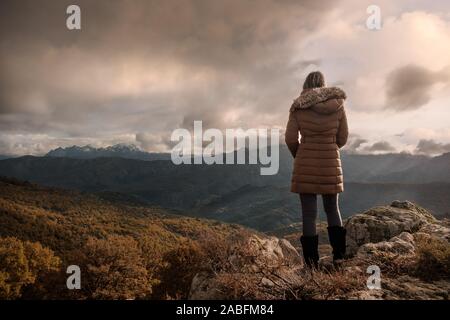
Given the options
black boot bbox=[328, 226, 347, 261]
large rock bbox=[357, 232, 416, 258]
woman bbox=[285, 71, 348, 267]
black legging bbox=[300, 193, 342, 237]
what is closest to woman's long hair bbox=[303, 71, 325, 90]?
woman bbox=[285, 71, 348, 267]

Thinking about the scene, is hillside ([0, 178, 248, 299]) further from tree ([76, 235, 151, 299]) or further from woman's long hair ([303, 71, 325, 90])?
woman's long hair ([303, 71, 325, 90])

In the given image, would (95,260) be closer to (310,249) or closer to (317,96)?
(310,249)

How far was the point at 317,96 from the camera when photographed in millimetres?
7250

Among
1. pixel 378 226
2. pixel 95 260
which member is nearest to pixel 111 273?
pixel 95 260

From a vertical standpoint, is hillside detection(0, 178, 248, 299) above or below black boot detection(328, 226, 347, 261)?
below

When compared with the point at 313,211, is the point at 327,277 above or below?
below

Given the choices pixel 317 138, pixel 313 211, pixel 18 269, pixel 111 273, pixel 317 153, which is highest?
pixel 317 138

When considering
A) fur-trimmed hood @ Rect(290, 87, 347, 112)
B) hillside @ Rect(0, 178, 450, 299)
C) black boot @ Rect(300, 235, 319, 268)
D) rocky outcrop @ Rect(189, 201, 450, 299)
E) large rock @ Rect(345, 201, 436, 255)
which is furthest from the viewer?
large rock @ Rect(345, 201, 436, 255)

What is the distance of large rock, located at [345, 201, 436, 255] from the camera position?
10312mm

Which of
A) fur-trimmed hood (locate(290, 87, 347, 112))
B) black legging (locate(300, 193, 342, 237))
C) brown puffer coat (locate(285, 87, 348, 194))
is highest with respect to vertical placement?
fur-trimmed hood (locate(290, 87, 347, 112))

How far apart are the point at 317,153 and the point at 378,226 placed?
473cm

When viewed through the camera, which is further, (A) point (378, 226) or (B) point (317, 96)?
(A) point (378, 226)
